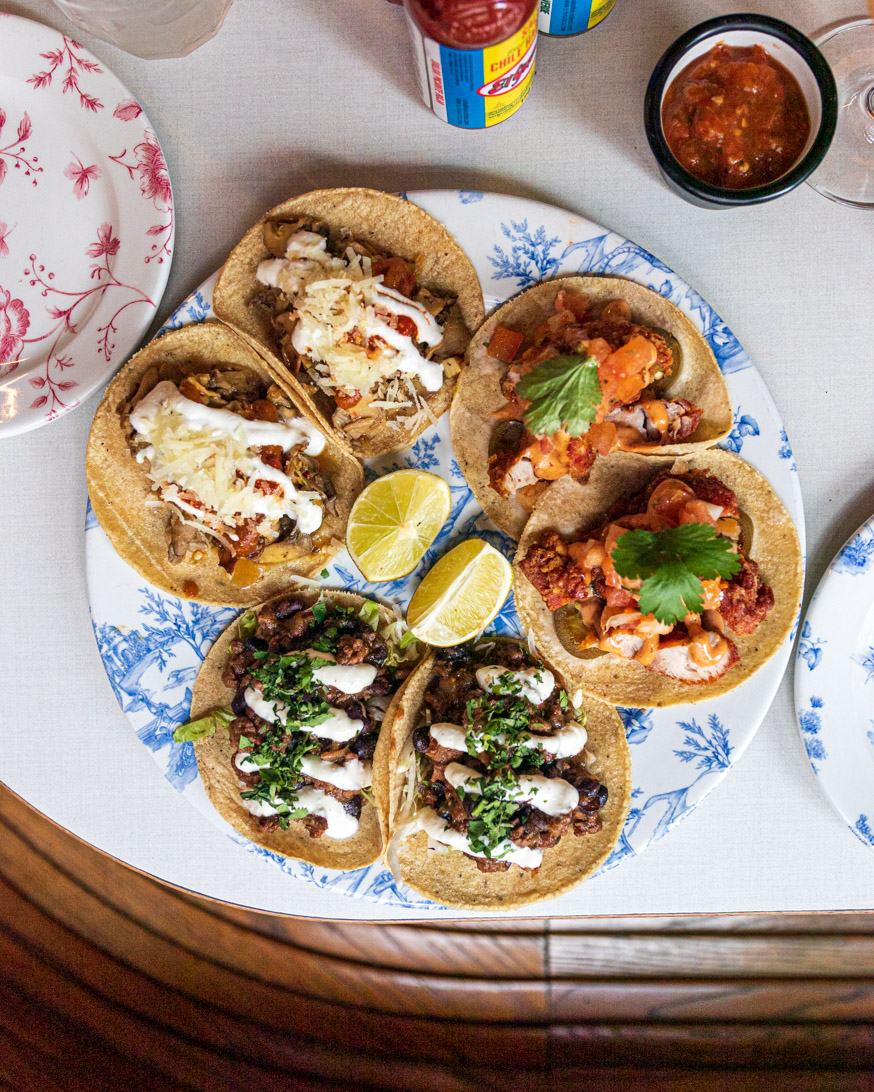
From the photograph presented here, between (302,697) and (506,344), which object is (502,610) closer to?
(302,697)

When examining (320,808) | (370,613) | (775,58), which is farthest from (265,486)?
(775,58)

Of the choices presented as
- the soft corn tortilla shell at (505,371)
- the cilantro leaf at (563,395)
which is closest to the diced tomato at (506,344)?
the soft corn tortilla shell at (505,371)

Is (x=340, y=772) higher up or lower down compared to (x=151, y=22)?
lower down

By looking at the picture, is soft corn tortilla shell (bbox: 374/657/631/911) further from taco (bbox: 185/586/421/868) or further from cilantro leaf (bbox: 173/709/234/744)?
cilantro leaf (bbox: 173/709/234/744)

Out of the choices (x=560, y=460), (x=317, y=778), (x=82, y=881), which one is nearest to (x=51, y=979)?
(x=82, y=881)

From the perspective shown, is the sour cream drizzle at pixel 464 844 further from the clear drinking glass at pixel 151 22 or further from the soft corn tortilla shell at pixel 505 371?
the clear drinking glass at pixel 151 22

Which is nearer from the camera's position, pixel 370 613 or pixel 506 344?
pixel 506 344

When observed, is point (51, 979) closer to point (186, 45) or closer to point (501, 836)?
point (501, 836)
